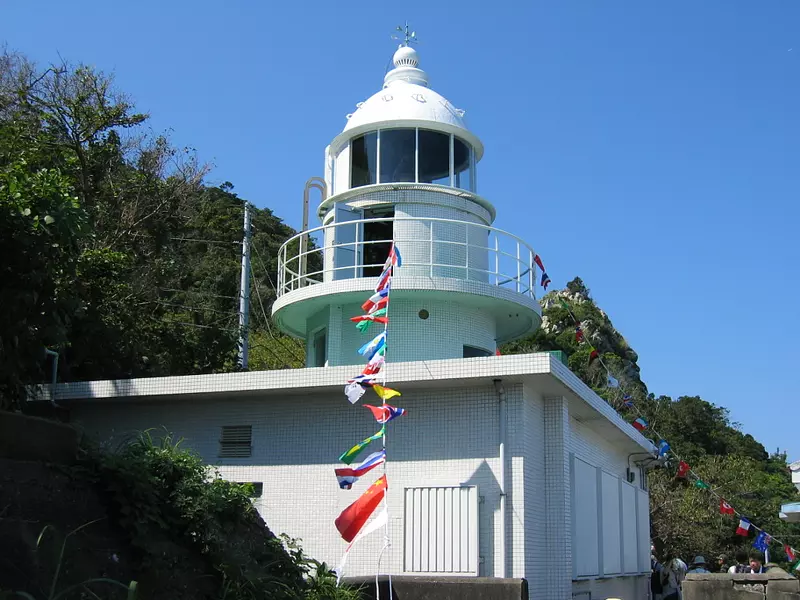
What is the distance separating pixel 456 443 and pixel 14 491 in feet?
21.4

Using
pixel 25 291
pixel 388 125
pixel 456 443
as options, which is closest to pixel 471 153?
pixel 388 125

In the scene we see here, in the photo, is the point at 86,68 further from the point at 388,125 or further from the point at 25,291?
the point at 25,291

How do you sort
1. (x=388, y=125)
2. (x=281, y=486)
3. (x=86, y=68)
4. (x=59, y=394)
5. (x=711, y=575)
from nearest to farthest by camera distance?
(x=711, y=575), (x=281, y=486), (x=59, y=394), (x=388, y=125), (x=86, y=68)

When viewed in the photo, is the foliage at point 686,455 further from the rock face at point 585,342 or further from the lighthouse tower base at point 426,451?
the lighthouse tower base at point 426,451

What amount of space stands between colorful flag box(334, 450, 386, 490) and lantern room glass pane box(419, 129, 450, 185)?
6444mm

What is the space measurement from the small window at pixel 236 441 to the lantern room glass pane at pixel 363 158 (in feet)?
18.5

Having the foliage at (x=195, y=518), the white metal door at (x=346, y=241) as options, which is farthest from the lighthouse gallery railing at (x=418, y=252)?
the foliage at (x=195, y=518)

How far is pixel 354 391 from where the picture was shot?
11797 mm

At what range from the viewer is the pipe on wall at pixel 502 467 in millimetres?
11742

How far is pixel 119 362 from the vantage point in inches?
742

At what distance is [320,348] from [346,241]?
207 cm

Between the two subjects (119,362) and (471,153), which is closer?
(471,153)

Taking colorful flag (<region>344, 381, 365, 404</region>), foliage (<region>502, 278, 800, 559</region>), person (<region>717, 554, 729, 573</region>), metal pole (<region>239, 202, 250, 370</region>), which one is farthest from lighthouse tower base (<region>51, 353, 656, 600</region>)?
foliage (<region>502, 278, 800, 559</region>)

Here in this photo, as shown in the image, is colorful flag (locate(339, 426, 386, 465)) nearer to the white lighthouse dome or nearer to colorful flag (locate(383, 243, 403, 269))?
colorful flag (locate(383, 243, 403, 269))
